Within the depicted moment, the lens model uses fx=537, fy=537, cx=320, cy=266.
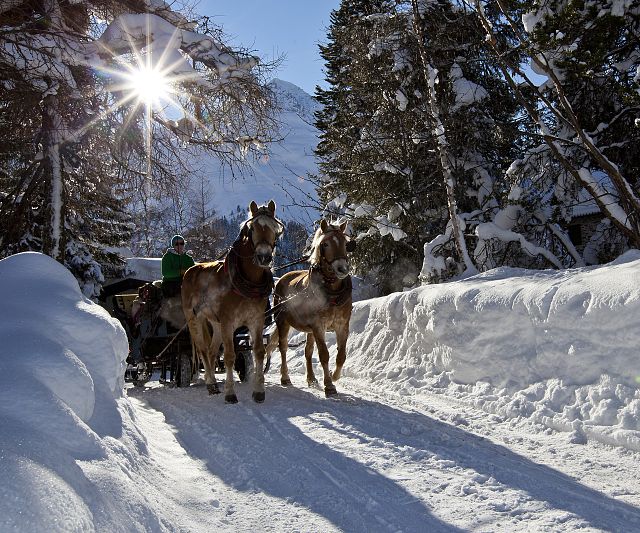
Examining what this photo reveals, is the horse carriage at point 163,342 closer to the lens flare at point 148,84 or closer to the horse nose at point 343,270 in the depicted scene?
the horse nose at point 343,270

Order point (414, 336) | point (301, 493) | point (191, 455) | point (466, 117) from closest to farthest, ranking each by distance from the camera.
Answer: point (301, 493) → point (191, 455) → point (414, 336) → point (466, 117)

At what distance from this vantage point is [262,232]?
688cm

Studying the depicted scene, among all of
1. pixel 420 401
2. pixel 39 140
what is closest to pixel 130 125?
pixel 39 140

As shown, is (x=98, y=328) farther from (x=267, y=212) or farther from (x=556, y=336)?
(x=556, y=336)

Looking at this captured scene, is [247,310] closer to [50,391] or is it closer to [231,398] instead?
[231,398]

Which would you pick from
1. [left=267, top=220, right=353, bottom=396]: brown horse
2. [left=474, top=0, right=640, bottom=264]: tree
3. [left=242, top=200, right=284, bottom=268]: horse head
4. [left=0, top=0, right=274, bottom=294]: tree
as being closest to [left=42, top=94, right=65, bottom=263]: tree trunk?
[left=0, top=0, right=274, bottom=294]: tree

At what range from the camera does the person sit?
978 centimetres

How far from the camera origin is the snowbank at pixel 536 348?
16.7 ft

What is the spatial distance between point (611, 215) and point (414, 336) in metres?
3.82

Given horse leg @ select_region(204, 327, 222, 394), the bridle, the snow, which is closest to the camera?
the snow

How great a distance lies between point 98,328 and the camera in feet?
13.8

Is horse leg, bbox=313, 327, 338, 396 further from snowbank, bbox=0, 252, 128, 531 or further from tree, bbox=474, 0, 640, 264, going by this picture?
tree, bbox=474, 0, 640, 264

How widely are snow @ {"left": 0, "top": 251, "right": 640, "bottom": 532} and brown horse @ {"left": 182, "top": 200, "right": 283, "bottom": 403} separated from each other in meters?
0.61

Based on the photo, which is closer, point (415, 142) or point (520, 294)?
point (520, 294)
